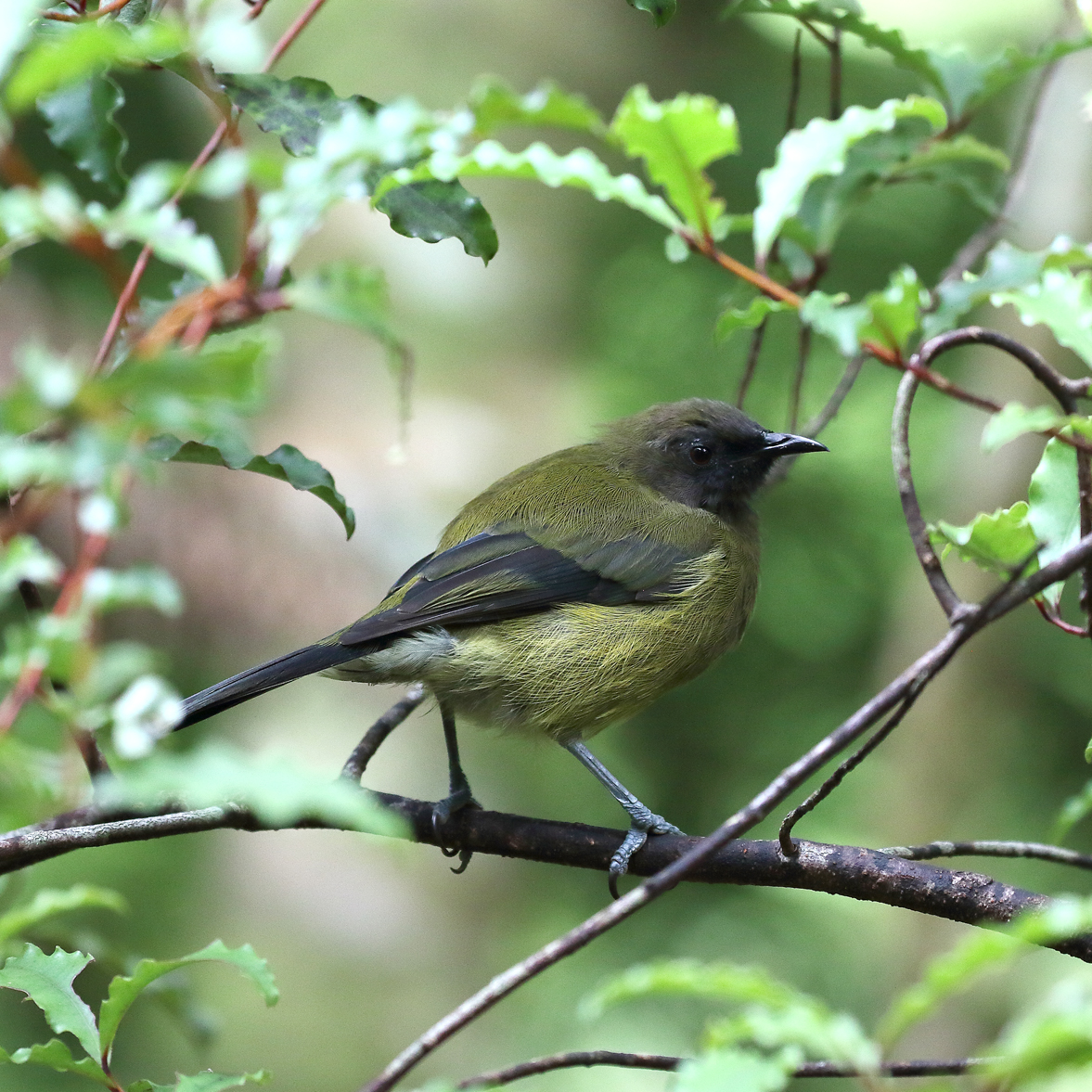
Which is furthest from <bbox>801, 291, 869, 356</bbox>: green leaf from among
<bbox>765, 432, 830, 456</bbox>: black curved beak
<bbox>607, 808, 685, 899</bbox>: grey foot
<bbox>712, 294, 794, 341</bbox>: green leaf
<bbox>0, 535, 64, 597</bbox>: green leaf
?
<bbox>765, 432, 830, 456</bbox>: black curved beak

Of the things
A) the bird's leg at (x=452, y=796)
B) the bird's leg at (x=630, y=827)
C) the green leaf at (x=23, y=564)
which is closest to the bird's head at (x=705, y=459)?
the bird's leg at (x=630, y=827)

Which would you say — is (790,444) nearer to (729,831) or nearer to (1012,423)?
(1012,423)

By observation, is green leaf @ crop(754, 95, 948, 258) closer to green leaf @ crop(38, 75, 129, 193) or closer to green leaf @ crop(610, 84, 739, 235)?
green leaf @ crop(610, 84, 739, 235)

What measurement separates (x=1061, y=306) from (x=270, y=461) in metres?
1.20

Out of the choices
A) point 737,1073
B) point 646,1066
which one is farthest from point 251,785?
point 646,1066

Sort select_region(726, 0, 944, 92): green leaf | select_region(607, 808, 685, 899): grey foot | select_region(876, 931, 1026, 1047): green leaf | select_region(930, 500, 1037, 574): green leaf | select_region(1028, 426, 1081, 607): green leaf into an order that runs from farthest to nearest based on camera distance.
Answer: select_region(607, 808, 685, 899): grey foot < select_region(726, 0, 944, 92): green leaf < select_region(1028, 426, 1081, 607): green leaf < select_region(930, 500, 1037, 574): green leaf < select_region(876, 931, 1026, 1047): green leaf

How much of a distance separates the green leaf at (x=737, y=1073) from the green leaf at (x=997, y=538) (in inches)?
34.7

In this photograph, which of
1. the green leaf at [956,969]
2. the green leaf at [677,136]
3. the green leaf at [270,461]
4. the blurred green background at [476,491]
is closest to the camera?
the green leaf at [956,969]

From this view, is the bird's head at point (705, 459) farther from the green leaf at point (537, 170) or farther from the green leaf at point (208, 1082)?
the green leaf at point (208, 1082)

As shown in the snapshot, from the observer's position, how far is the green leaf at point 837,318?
1.34 m

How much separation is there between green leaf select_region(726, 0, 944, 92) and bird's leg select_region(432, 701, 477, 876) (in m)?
1.72

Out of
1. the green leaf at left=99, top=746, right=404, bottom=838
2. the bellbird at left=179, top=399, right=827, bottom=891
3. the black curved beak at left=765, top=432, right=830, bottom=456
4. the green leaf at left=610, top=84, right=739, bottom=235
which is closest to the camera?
the green leaf at left=99, top=746, right=404, bottom=838

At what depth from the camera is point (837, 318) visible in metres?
1.36

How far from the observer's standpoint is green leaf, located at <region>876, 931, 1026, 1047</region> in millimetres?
924
